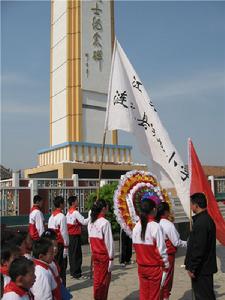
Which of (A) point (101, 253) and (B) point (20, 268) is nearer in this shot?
(B) point (20, 268)

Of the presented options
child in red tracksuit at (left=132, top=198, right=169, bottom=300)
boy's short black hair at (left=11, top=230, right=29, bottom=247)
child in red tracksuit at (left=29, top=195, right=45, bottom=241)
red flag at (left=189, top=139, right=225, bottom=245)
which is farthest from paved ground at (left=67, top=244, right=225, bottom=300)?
boy's short black hair at (left=11, top=230, right=29, bottom=247)

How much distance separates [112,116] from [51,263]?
12.7ft

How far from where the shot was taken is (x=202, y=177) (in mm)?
5793

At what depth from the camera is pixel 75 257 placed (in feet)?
25.9

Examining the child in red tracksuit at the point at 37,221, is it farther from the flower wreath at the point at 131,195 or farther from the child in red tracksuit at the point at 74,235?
the flower wreath at the point at 131,195

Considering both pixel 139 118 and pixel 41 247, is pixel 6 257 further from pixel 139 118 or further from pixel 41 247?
pixel 139 118

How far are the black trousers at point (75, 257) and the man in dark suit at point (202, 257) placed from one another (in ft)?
11.9

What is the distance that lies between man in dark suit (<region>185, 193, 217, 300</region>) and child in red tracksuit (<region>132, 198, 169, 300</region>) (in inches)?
12.6

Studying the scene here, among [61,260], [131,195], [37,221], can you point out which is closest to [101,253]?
[61,260]

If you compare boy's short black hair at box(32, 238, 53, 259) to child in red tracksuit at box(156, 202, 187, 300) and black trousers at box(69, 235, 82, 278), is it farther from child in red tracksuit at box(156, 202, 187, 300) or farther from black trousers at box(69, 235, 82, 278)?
black trousers at box(69, 235, 82, 278)

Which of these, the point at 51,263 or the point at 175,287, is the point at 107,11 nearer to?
the point at 175,287

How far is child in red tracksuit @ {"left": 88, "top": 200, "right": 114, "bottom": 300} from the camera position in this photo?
5480 millimetres

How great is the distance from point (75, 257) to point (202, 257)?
155 inches

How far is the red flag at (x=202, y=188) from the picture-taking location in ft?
18.6
